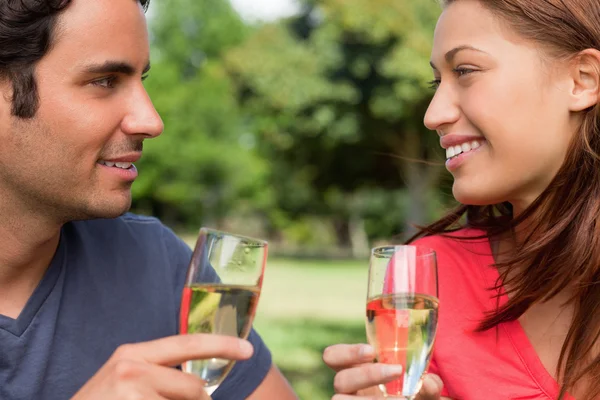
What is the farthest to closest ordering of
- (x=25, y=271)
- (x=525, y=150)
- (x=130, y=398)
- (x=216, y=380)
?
1. (x=25, y=271)
2. (x=525, y=150)
3. (x=216, y=380)
4. (x=130, y=398)

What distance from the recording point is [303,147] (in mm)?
26938

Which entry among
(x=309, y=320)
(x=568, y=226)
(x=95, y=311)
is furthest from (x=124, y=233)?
(x=309, y=320)

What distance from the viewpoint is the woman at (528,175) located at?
2.48m

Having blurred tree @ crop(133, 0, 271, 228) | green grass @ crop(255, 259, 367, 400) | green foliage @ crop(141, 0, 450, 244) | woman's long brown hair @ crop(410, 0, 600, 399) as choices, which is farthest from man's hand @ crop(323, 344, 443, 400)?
blurred tree @ crop(133, 0, 271, 228)

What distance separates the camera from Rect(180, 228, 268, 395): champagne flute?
1.80 metres

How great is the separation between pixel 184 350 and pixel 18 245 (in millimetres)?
1211

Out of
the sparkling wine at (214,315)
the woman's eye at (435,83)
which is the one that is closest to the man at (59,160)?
the sparkling wine at (214,315)

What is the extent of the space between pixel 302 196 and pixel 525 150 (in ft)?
116

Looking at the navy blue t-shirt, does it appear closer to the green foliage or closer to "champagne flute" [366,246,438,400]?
"champagne flute" [366,246,438,400]

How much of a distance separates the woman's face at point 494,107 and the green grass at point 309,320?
18.2ft

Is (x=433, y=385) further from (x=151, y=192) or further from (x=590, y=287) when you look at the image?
(x=151, y=192)

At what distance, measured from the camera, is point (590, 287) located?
2.60 metres

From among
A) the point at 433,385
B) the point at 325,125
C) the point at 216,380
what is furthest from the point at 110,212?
the point at 325,125

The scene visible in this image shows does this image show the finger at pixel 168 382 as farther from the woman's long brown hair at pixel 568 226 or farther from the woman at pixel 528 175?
the woman's long brown hair at pixel 568 226
